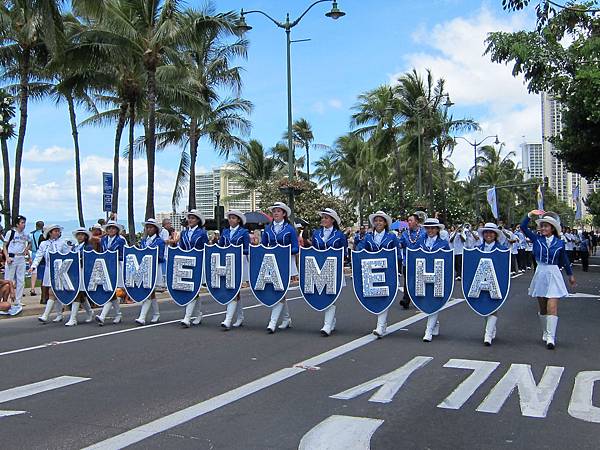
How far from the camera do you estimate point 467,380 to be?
7.35 m

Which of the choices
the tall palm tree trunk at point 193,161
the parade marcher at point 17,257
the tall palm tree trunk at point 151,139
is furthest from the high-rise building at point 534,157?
the parade marcher at point 17,257

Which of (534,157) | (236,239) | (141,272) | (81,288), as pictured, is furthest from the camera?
(534,157)

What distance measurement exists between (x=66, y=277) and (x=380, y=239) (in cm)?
553

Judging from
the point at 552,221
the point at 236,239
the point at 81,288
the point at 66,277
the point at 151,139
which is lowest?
the point at 81,288

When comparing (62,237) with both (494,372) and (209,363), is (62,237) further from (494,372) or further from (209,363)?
(494,372)

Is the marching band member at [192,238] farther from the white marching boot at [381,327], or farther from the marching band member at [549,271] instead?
the marching band member at [549,271]

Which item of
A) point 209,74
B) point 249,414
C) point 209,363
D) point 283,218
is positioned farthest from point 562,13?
point 209,74

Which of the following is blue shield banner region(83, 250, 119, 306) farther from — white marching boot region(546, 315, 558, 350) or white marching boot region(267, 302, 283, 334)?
white marching boot region(546, 315, 558, 350)

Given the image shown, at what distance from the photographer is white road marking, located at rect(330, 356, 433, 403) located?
21.7 feet

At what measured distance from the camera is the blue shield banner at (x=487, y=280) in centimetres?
946

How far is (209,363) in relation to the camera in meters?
Result: 8.25

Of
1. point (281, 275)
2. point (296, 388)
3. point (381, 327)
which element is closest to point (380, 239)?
point (381, 327)

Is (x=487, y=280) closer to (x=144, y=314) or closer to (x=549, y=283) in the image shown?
(x=549, y=283)

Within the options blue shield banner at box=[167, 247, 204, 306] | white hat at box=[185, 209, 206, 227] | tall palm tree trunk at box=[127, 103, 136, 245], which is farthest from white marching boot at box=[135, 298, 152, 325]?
tall palm tree trunk at box=[127, 103, 136, 245]
